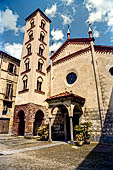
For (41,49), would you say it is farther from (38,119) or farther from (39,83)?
(38,119)

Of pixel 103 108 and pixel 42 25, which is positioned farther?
pixel 42 25

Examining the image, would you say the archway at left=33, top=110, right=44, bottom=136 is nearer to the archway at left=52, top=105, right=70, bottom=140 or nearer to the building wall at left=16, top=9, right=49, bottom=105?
the building wall at left=16, top=9, right=49, bottom=105

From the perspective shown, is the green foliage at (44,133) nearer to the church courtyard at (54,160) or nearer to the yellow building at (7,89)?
the church courtyard at (54,160)

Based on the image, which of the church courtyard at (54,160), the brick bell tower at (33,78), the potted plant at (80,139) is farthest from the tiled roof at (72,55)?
the church courtyard at (54,160)

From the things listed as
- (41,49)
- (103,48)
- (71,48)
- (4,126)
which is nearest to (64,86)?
(71,48)

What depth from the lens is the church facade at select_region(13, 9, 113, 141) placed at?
1228cm

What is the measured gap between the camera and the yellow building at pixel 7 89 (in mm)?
17141

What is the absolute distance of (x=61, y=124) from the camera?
1465 centimetres

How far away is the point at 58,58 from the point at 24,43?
7645 mm

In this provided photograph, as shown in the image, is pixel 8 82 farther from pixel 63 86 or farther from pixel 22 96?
pixel 63 86

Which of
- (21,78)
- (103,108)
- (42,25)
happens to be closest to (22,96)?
(21,78)

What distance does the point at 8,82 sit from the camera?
731 inches

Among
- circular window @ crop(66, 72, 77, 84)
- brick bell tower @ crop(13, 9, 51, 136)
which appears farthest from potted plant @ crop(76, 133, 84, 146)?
circular window @ crop(66, 72, 77, 84)

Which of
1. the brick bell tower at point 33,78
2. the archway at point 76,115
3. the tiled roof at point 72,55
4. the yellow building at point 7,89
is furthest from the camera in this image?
the yellow building at point 7,89
